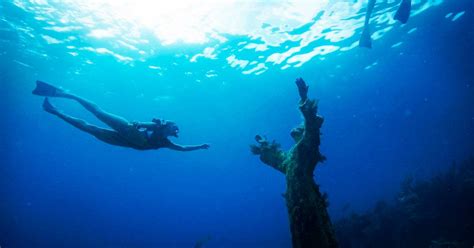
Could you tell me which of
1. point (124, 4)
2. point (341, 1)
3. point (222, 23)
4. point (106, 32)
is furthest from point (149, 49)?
point (341, 1)

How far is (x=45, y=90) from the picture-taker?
27.2 ft

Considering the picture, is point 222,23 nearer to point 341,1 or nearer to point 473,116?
point 341,1

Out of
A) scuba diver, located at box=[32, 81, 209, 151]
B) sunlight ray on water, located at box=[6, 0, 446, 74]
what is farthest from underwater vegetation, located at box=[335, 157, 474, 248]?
scuba diver, located at box=[32, 81, 209, 151]

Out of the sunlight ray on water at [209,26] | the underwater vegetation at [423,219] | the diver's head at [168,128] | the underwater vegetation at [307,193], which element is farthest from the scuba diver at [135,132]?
the underwater vegetation at [423,219]

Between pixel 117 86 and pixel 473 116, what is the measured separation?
71.6m

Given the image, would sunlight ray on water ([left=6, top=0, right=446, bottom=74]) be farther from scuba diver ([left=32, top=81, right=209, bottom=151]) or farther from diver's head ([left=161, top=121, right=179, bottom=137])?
diver's head ([left=161, top=121, right=179, bottom=137])

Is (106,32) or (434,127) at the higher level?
(434,127)

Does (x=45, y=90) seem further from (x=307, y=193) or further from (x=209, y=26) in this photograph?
(x=209, y=26)

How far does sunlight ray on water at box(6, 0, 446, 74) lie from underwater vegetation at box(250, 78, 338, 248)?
12656 millimetres

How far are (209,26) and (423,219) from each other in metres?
15.6

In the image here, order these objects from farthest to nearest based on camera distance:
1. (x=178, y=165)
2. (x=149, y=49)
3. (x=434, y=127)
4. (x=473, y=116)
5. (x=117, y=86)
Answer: (x=178, y=165), (x=434, y=127), (x=473, y=116), (x=117, y=86), (x=149, y=49)

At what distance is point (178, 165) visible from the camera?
77688 mm

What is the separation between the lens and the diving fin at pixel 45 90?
819cm

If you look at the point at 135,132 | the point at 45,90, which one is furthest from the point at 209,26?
the point at 135,132
